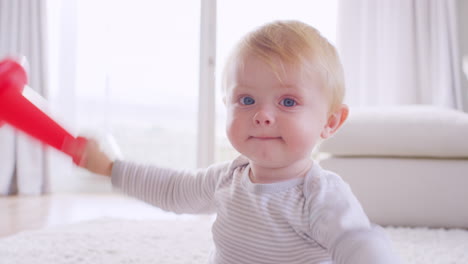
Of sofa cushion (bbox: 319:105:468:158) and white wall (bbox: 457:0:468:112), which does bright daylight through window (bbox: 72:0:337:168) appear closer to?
white wall (bbox: 457:0:468:112)

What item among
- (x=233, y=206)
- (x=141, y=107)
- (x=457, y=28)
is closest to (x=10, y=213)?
(x=141, y=107)

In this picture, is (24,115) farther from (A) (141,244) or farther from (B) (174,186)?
(A) (141,244)

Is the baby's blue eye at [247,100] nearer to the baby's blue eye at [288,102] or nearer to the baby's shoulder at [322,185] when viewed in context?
the baby's blue eye at [288,102]

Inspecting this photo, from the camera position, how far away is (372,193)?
1704mm

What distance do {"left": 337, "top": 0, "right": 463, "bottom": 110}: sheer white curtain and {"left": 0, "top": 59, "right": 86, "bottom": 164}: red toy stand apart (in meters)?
2.13

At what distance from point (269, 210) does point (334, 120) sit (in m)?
0.18

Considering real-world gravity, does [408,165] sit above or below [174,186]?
below

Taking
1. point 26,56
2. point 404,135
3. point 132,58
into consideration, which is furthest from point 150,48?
point 404,135

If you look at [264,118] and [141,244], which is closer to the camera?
[264,118]

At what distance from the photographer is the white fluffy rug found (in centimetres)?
124

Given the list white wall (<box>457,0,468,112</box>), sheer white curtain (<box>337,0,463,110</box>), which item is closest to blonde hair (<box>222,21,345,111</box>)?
sheer white curtain (<box>337,0,463,110</box>)

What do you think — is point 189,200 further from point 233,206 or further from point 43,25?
point 43,25

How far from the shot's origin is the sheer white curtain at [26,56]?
8.84 ft

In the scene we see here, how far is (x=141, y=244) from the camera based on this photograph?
140 centimetres
